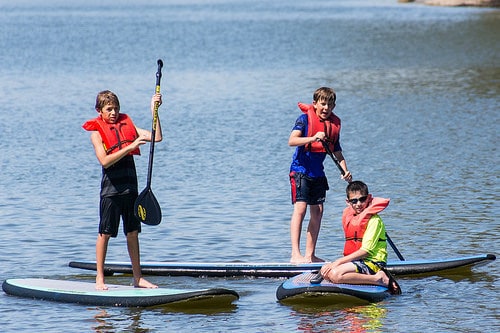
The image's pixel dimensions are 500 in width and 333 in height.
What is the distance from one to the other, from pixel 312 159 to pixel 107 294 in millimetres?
2569

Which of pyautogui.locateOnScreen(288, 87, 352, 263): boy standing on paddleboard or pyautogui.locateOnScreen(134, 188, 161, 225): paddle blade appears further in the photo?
pyautogui.locateOnScreen(288, 87, 352, 263): boy standing on paddleboard

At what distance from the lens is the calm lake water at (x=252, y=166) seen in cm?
1023

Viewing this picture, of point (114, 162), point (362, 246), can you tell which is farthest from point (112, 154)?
point (362, 246)

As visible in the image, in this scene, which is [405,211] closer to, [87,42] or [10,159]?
[10,159]

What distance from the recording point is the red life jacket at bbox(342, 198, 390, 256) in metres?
10.3

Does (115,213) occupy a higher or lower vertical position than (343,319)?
higher

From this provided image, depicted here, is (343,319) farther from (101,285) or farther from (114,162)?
(114,162)

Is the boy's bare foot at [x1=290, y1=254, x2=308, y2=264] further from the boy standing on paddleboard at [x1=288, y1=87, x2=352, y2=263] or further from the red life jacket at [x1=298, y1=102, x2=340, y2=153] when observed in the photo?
the red life jacket at [x1=298, y1=102, x2=340, y2=153]

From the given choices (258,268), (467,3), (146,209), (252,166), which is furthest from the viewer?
(467,3)

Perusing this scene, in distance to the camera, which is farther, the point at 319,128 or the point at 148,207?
the point at 319,128

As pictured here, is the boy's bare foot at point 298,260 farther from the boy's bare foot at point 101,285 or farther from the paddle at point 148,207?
the boy's bare foot at point 101,285

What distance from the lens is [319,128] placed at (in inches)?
451

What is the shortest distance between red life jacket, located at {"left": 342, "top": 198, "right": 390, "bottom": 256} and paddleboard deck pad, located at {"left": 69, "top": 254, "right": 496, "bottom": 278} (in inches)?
34.3

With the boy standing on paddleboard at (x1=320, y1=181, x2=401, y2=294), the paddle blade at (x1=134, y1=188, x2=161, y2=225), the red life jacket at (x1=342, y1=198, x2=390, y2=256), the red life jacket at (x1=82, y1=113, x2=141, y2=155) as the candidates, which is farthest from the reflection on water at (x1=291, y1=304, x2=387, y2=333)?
the red life jacket at (x1=82, y1=113, x2=141, y2=155)
